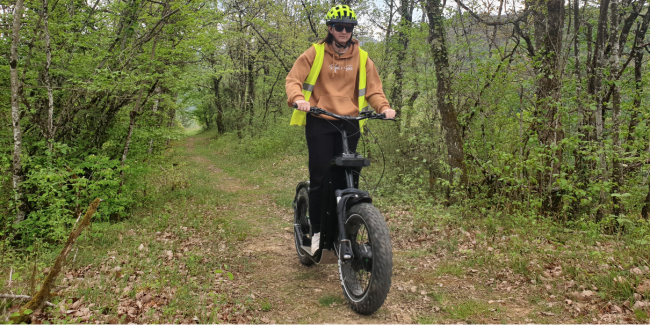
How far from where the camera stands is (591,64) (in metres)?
5.92

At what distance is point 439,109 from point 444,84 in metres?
0.52

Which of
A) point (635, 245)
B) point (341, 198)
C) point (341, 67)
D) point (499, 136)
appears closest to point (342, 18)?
point (341, 67)

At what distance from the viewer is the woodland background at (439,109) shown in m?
5.43

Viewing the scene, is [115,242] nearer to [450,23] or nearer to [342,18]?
[342,18]

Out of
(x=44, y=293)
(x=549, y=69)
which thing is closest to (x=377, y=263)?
(x=44, y=293)

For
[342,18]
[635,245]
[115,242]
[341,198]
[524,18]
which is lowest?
[115,242]

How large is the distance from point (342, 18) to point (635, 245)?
12.7 ft

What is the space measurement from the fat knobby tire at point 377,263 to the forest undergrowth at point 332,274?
223 millimetres

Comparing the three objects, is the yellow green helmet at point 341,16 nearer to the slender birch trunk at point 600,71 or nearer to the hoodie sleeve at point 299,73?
the hoodie sleeve at point 299,73

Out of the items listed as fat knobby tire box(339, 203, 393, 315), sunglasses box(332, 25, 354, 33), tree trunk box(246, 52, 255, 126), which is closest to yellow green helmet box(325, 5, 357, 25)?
sunglasses box(332, 25, 354, 33)

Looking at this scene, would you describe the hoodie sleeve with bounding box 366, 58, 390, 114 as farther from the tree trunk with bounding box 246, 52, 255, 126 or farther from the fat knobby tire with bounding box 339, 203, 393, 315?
the tree trunk with bounding box 246, 52, 255, 126

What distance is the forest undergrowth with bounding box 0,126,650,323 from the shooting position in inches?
123

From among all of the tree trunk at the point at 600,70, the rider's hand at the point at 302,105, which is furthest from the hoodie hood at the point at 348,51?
the tree trunk at the point at 600,70

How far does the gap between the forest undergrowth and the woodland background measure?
0.57m
